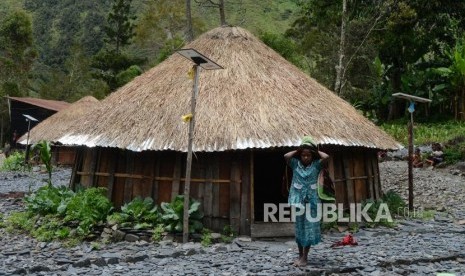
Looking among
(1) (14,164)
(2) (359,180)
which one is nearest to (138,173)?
(2) (359,180)

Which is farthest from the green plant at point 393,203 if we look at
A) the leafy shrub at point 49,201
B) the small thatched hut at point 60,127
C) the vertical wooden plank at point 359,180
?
the small thatched hut at point 60,127

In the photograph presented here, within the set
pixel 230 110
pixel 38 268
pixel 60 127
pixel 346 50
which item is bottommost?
pixel 38 268

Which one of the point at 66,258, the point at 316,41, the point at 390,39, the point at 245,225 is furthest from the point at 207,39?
the point at 316,41

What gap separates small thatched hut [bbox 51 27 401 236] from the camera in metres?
9.57

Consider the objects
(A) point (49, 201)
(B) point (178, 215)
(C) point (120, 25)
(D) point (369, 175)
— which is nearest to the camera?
(B) point (178, 215)

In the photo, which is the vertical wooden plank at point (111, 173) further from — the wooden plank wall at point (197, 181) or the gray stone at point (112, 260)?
the gray stone at point (112, 260)

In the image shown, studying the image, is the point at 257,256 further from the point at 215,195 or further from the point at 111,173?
the point at 111,173

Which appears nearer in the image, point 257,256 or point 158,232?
point 257,256

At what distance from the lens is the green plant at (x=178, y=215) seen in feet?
30.2

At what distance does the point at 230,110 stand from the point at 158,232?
2593mm

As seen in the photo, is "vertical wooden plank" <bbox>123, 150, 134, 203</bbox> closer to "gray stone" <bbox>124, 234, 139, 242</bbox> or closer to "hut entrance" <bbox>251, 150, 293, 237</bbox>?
"gray stone" <bbox>124, 234, 139, 242</bbox>

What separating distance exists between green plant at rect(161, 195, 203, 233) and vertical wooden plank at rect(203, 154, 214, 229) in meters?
0.25

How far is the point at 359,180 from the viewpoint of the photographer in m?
11.3

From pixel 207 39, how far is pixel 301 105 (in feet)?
10.5
